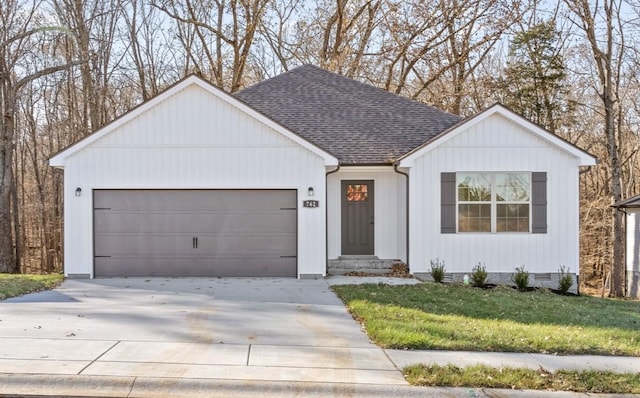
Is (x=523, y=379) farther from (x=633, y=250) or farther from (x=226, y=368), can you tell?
(x=633, y=250)

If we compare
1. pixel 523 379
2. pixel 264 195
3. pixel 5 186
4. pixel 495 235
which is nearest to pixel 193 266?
pixel 264 195

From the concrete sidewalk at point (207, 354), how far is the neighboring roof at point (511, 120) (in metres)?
4.73

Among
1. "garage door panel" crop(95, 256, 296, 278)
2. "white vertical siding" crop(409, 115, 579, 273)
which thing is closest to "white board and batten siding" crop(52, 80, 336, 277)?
"garage door panel" crop(95, 256, 296, 278)

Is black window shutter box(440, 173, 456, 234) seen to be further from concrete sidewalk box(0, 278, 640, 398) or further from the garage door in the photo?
concrete sidewalk box(0, 278, 640, 398)

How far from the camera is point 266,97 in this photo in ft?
53.7

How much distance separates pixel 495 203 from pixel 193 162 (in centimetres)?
716

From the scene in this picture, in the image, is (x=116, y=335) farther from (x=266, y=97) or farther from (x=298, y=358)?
(x=266, y=97)

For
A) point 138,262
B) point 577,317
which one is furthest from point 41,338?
point 577,317

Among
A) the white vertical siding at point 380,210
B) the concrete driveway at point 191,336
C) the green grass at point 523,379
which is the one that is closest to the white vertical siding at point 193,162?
the white vertical siding at point 380,210

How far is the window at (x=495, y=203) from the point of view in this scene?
12.6 m

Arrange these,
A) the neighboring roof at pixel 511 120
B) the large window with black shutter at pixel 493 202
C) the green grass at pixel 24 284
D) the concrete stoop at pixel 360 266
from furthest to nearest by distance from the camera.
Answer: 1. the concrete stoop at pixel 360 266
2. the large window with black shutter at pixel 493 202
3. the neighboring roof at pixel 511 120
4. the green grass at pixel 24 284

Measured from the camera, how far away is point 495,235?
1255 centimetres

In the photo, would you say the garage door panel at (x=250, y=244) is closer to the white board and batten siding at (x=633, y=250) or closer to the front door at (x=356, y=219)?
the front door at (x=356, y=219)

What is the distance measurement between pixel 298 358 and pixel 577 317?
5096mm
